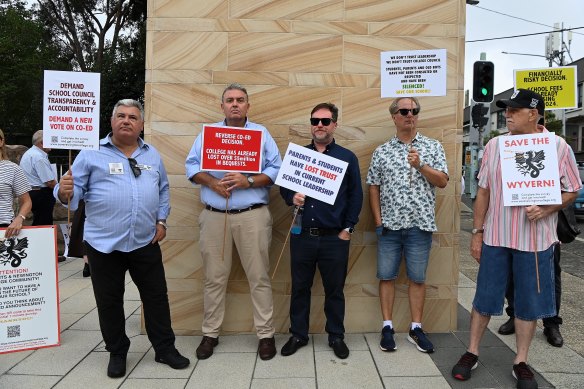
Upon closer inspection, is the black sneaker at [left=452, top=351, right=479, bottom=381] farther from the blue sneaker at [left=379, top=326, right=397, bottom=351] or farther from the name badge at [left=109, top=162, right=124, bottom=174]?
the name badge at [left=109, top=162, right=124, bottom=174]

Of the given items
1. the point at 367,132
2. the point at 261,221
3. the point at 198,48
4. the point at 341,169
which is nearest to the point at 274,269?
the point at 261,221

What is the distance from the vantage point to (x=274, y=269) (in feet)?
15.0

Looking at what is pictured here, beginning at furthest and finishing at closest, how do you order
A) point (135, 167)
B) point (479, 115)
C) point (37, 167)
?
point (479, 115), point (37, 167), point (135, 167)

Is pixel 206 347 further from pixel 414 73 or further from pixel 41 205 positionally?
pixel 41 205

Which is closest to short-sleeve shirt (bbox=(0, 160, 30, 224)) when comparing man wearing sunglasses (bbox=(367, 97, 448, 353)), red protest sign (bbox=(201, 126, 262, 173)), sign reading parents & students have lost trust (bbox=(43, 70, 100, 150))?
sign reading parents & students have lost trust (bbox=(43, 70, 100, 150))

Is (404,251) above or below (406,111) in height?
below

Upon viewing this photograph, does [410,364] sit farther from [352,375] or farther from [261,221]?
[261,221]

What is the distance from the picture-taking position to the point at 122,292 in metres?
3.73

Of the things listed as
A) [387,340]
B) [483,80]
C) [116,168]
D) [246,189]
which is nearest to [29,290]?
[116,168]

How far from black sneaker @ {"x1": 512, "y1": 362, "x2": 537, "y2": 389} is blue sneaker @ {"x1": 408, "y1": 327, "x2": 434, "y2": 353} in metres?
0.74

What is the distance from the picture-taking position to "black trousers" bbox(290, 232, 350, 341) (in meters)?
3.98

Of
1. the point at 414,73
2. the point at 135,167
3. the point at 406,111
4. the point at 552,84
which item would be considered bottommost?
the point at 135,167

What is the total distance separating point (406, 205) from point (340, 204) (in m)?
0.55

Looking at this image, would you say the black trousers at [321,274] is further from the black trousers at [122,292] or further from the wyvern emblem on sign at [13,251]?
the wyvern emblem on sign at [13,251]
